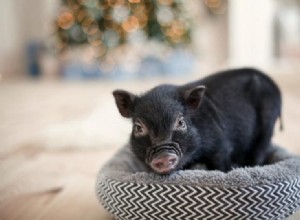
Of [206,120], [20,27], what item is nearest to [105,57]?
[20,27]

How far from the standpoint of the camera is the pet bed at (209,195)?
3.45 feet

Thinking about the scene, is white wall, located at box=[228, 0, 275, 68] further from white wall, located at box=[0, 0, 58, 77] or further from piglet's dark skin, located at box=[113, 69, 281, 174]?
piglet's dark skin, located at box=[113, 69, 281, 174]

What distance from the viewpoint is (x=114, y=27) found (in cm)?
464

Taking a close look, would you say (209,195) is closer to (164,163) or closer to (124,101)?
(164,163)

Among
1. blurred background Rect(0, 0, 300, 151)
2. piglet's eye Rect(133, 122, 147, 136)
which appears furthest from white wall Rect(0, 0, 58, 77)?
piglet's eye Rect(133, 122, 147, 136)

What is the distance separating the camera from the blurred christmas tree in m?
4.57

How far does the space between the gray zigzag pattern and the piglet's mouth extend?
4 centimetres

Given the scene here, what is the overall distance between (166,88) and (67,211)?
45 cm

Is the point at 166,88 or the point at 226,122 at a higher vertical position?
the point at 166,88

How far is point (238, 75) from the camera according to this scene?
4.89 feet

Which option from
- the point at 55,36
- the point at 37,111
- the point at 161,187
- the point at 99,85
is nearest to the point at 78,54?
the point at 55,36

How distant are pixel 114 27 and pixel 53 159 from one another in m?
2.83

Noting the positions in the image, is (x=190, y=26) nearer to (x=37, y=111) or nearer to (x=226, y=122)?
(x=37, y=111)

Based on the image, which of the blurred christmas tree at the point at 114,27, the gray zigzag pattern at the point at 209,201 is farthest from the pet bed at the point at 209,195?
the blurred christmas tree at the point at 114,27
